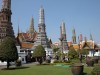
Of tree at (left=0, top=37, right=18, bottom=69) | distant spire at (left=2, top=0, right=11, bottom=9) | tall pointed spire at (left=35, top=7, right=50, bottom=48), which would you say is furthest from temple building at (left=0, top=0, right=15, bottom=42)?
tree at (left=0, top=37, right=18, bottom=69)

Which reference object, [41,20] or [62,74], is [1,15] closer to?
[41,20]

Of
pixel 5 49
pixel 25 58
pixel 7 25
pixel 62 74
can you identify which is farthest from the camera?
pixel 7 25

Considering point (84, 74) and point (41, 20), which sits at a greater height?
point (41, 20)

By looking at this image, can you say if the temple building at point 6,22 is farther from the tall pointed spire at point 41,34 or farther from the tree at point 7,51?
the tree at point 7,51

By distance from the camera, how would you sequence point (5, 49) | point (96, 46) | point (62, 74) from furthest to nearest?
point (96, 46) → point (5, 49) → point (62, 74)

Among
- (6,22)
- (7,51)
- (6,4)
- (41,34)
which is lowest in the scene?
(7,51)

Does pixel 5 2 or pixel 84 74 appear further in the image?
pixel 5 2

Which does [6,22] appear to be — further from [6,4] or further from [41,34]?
[41,34]

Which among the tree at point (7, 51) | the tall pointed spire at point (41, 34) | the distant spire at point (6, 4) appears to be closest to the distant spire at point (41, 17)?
the tall pointed spire at point (41, 34)

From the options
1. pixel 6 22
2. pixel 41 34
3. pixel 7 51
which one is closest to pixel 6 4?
pixel 6 22

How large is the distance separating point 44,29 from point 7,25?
22.1 metres

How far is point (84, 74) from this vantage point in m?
24.7

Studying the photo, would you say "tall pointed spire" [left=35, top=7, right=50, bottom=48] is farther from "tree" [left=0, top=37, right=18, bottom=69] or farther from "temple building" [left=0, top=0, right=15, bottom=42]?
"tree" [left=0, top=37, right=18, bottom=69]

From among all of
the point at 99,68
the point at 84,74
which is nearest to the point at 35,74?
the point at 84,74
